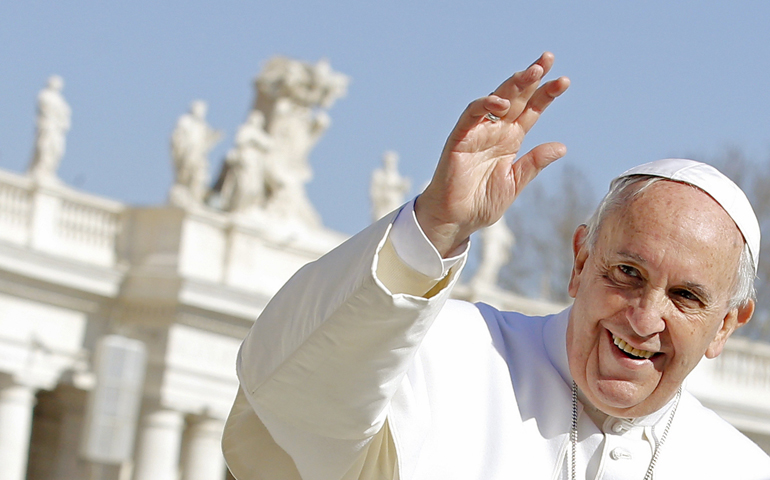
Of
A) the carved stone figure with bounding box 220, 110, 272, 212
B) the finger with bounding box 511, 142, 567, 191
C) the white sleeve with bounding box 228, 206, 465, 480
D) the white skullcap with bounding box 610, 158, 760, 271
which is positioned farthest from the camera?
the carved stone figure with bounding box 220, 110, 272, 212

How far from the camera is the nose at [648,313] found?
2.75 metres

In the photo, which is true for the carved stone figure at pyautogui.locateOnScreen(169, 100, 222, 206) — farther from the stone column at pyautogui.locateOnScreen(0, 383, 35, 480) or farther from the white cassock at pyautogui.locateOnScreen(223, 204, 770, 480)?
the white cassock at pyautogui.locateOnScreen(223, 204, 770, 480)

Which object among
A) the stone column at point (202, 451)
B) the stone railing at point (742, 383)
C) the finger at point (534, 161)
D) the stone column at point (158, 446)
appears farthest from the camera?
the stone railing at point (742, 383)

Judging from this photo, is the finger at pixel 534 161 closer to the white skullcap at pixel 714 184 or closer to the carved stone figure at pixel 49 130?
the white skullcap at pixel 714 184

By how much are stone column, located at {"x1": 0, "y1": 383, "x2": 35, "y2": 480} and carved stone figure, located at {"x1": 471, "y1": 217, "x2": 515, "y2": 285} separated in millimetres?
8550

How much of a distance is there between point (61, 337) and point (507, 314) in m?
19.1

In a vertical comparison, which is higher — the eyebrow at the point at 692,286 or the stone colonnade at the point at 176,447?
the stone colonnade at the point at 176,447

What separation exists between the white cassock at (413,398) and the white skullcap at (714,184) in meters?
0.41

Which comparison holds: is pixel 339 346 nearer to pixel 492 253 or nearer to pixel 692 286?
pixel 692 286

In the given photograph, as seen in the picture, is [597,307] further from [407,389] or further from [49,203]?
[49,203]

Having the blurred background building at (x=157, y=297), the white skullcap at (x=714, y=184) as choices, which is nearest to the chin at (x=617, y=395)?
the white skullcap at (x=714, y=184)

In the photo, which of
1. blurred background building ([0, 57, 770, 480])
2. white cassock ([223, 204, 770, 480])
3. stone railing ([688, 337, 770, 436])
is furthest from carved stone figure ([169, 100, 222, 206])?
white cassock ([223, 204, 770, 480])

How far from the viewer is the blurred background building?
21266 millimetres

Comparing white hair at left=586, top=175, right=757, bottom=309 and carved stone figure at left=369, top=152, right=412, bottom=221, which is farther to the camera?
carved stone figure at left=369, top=152, right=412, bottom=221
